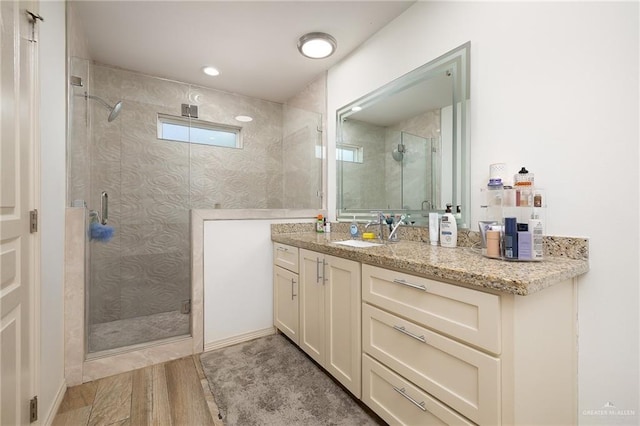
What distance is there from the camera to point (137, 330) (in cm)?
207

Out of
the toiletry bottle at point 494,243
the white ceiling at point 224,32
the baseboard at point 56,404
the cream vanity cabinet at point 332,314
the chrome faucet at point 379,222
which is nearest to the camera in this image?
the toiletry bottle at point 494,243

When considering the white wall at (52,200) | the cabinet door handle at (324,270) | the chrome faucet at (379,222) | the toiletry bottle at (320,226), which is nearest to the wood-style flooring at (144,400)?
the white wall at (52,200)

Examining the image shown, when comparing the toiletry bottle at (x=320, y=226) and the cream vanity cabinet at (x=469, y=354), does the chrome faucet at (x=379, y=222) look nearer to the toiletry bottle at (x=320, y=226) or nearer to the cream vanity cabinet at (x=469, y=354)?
the toiletry bottle at (x=320, y=226)

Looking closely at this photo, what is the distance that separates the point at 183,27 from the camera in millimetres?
2037

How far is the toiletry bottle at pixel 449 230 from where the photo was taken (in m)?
1.52

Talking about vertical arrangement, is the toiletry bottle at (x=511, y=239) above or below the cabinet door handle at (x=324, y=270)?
above

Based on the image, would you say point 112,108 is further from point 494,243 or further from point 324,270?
point 494,243

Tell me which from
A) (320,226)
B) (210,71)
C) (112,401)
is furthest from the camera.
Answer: (210,71)

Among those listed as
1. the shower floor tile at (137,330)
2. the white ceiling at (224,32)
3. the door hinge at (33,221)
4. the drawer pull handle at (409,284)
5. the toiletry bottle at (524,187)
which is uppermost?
the white ceiling at (224,32)

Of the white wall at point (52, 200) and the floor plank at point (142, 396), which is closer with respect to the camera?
the white wall at point (52, 200)

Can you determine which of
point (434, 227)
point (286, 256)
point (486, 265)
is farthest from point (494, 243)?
point (286, 256)

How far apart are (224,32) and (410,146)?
164cm

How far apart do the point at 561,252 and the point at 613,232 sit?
0.18m

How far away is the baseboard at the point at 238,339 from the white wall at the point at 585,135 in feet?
6.26
